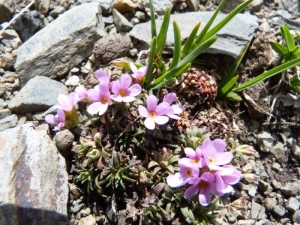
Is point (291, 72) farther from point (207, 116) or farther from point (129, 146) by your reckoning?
point (129, 146)

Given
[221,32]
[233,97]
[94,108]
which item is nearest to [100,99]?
[94,108]

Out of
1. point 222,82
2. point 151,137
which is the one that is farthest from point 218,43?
point 151,137

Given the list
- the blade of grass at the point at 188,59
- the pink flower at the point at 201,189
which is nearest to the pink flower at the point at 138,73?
the blade of grass at the point at 188,59

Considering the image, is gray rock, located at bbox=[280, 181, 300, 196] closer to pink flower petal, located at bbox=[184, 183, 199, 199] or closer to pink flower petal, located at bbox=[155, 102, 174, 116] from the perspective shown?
pink flower petal, located at bbox=[184, 183, 199, 199]

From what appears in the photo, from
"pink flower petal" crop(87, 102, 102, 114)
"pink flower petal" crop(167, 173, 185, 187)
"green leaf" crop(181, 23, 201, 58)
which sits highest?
"green leaf" crop(181, 23, 201, 58)

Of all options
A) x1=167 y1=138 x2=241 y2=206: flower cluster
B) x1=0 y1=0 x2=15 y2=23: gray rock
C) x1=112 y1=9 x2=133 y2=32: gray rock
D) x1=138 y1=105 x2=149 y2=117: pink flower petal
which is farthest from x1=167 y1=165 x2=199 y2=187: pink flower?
x1=0 y1=0 x2=15 y2=23: gray rock
